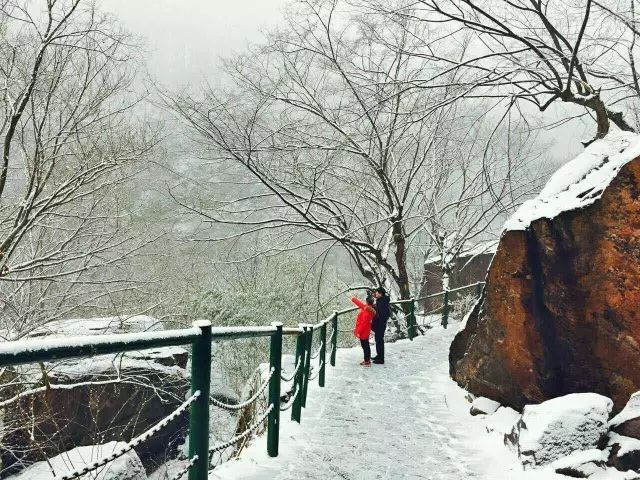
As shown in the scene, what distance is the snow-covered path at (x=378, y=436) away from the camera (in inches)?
172

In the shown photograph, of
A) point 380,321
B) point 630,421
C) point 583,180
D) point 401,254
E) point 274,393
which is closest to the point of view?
point 630,421

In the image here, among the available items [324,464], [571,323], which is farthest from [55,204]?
[571,323]

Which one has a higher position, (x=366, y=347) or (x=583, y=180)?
(x=583, y=180)

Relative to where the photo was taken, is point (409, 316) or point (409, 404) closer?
point (409, 404)

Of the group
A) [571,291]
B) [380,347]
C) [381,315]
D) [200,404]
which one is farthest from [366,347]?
[200,404]

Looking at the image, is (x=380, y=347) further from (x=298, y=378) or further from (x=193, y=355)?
(x=193, y=355)

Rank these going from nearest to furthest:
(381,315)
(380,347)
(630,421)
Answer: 1. (630,421)
2. (380,347)
3. (381,315)

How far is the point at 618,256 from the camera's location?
524 cm

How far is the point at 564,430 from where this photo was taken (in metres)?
4.53

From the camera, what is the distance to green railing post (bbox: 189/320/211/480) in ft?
8.53

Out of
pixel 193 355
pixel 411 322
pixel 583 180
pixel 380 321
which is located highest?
pixel 583 180

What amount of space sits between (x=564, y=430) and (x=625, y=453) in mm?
533

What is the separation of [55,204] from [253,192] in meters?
6.81

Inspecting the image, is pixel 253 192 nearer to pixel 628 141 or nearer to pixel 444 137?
pixel 444 137
